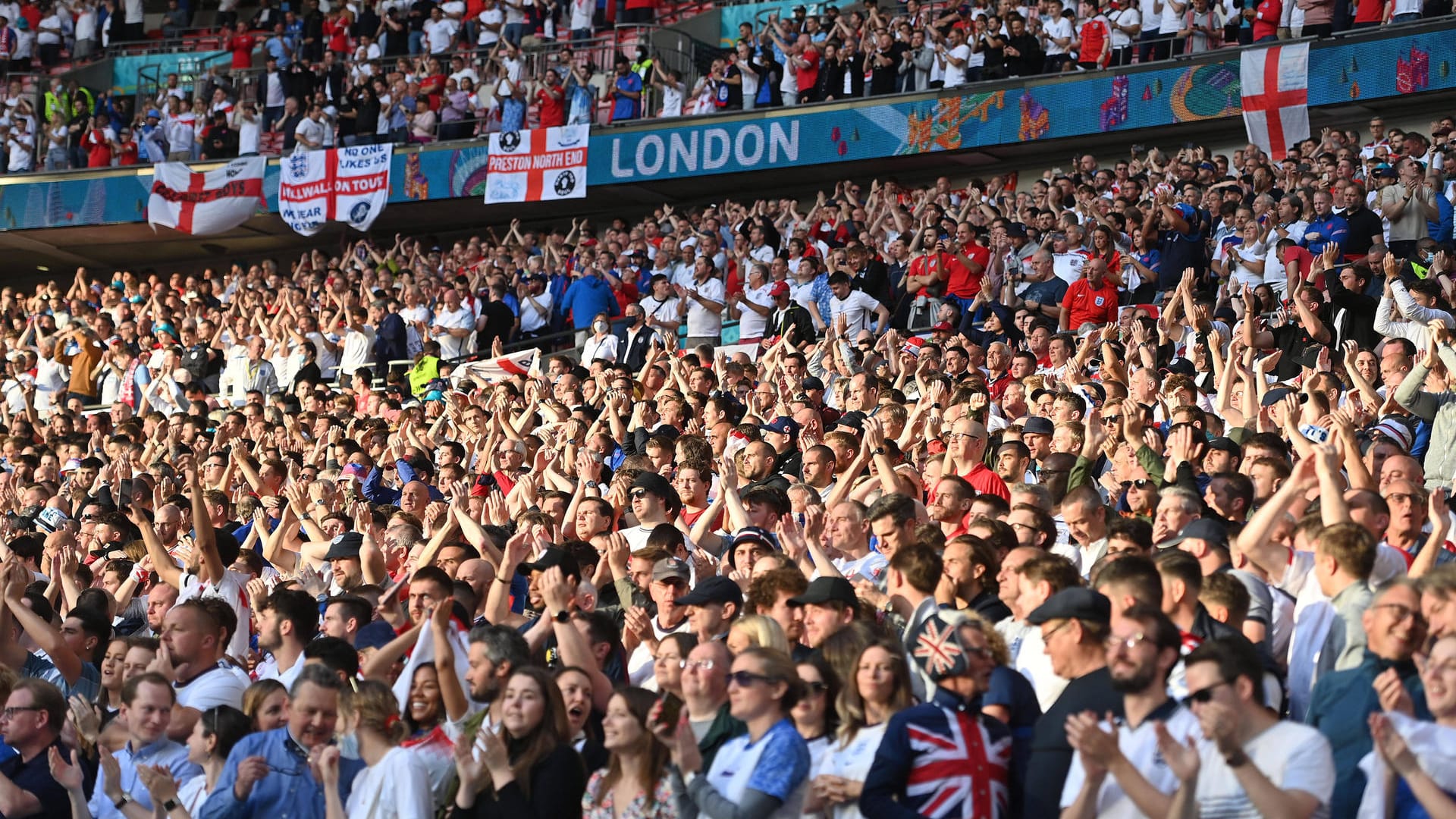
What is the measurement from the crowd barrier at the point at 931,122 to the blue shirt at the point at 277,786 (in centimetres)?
1446

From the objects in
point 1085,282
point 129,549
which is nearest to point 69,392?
point 129,549

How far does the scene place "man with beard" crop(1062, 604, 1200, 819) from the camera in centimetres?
402

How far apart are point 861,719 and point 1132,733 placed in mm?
779

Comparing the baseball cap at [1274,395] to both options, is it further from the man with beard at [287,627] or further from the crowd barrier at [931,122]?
the crowd barrier at [931,122]

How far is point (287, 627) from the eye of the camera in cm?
662

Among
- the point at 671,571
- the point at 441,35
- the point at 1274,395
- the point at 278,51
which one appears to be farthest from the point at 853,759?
the point at 278,51

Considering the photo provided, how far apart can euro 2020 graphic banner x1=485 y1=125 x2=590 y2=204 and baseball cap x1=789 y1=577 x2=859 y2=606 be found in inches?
614

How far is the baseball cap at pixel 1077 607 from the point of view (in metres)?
4.61

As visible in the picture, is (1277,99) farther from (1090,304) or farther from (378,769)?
(378,769)

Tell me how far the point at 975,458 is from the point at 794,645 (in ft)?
10.1

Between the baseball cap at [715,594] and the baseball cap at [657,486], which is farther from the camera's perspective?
the baseball cap at [657,486]

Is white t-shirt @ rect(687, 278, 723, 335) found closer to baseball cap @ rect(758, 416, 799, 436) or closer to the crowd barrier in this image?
the crowd barrier

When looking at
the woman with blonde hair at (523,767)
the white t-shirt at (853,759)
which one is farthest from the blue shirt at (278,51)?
the white t-shirt at (853,759)

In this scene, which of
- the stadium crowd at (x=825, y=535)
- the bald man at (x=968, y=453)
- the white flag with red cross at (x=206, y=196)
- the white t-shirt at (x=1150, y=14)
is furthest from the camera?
the white flag with red cross at (x=206, y=196)
